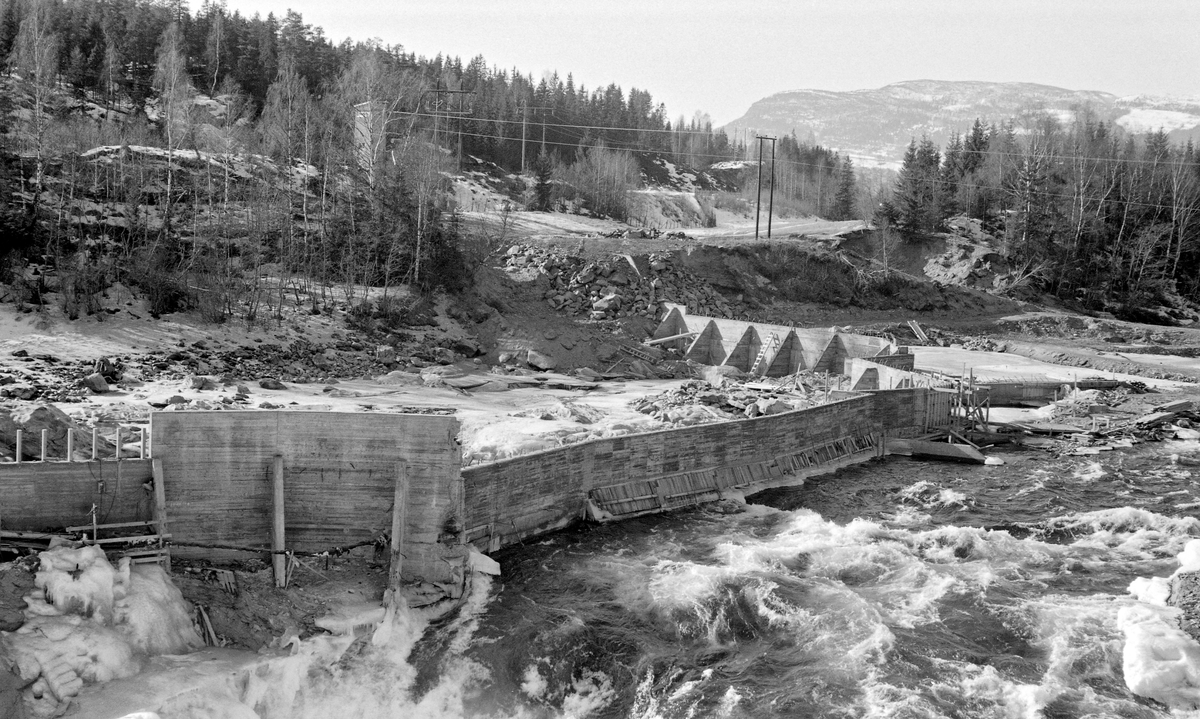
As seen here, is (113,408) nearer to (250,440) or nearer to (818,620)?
(250,440)

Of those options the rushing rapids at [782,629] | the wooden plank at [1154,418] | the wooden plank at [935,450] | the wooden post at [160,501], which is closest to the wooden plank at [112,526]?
the wooden post at [160,501]

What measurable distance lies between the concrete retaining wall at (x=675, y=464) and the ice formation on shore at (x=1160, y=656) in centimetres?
932

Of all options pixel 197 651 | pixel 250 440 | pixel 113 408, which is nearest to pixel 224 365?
pixel 113 408

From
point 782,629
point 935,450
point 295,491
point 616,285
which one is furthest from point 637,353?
point 295,491

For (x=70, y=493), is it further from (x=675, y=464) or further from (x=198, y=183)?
(x=198, y=183)

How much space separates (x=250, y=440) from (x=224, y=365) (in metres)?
13.5

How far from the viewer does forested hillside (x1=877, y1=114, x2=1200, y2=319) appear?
6084 centimetres

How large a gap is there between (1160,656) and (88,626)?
14874 mm

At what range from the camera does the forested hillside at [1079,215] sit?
200ft

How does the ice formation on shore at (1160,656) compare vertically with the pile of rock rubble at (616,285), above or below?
below

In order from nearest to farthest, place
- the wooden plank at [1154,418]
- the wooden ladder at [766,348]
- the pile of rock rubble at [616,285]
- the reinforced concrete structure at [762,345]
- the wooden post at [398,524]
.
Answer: the wooden post at [398,524] < the wooden plank at [1154,418] < the reinforced concrete structure at [762,345] < the wooden ladder at [766,348] < the pile of rock rubble at [616,285]

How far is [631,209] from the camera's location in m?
82.9

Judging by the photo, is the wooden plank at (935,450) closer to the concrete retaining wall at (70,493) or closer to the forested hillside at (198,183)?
the forested hillside at (198,183)

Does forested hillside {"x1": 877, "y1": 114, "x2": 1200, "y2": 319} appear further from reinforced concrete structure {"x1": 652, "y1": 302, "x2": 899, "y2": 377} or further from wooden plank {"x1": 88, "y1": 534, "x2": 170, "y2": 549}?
wooden plank {"x1": 88, "y1": 534, "x2": 170, "y2": 549}
